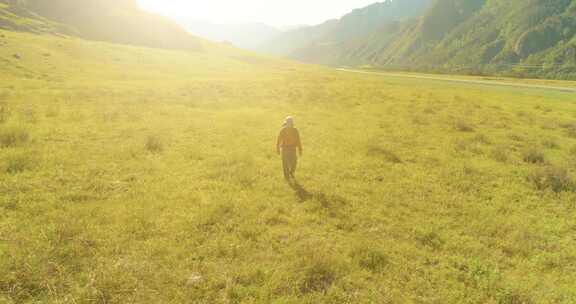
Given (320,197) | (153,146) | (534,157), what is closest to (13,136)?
(153,146)

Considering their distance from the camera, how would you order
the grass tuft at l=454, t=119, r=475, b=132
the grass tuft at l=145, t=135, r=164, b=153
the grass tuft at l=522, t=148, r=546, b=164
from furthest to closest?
the grass tuft at l=454, t=119, r=475, b=132 → the grass tuft at l=522, t=148, r=546, b=164 → the grass tuft at l=145, t=135, r=164, b=153

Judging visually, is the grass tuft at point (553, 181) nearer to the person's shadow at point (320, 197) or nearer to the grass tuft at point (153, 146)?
the person's shadow at point (320, 197)

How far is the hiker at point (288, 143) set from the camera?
35.9 feet

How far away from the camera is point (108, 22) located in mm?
108438

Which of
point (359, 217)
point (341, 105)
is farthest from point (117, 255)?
point (341, 105)

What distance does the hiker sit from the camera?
11.0 metres

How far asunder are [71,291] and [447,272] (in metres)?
8.16

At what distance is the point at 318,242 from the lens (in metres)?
7.55

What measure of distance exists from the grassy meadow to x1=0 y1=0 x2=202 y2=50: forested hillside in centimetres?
10150

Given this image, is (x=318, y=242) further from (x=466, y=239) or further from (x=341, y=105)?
(x=341, y=105)

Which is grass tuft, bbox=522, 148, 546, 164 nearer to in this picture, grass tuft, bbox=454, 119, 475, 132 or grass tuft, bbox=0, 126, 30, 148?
grass tuft, bbox=454, 119, 475, 132

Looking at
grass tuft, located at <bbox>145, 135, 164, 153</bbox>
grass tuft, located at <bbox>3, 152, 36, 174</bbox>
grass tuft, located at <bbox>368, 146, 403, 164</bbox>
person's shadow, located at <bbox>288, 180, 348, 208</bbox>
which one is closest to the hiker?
person's shadow, located at <bbox>288, 180, 348, 208</bbox>

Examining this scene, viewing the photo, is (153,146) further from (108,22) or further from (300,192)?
(108,22)

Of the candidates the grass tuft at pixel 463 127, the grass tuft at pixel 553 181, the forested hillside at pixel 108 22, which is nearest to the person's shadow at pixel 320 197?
the grass tuft at pixel 553 181
